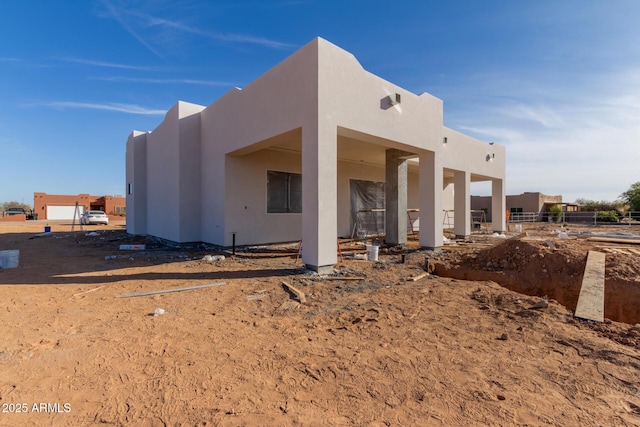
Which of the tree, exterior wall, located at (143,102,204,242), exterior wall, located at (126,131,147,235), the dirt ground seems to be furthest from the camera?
the tree

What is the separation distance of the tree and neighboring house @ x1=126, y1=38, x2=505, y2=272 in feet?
86.9

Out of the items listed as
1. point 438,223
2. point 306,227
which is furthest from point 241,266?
point 438,223

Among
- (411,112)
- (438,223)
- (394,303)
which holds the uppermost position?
(411,112)

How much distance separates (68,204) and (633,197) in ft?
223

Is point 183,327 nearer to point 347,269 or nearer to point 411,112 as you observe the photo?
point 347,269

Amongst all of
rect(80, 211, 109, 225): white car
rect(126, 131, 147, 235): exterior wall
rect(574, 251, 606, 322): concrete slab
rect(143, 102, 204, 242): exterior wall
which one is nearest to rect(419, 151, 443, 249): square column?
rect(574, 251, 606, 322): concrete slab

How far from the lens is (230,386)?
8.30ft

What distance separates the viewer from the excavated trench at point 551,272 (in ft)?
18.6

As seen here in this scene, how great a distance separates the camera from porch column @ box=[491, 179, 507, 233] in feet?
54.6

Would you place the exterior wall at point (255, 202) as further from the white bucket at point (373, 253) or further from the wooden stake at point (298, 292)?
the wooden stake at point (298, 292)

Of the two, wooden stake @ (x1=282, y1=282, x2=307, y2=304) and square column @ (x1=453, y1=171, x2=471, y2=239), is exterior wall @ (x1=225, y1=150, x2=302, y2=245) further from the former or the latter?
square column @ (x1=453, y1=171, x2=471, y2=239)

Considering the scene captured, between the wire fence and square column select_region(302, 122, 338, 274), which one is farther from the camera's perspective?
the wire fence

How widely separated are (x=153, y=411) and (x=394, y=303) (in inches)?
142

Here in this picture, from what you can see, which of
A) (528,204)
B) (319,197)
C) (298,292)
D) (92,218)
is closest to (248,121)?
(319,197)
